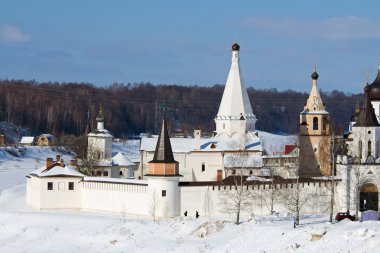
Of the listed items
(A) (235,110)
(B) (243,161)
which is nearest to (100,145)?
(A) (235,110)

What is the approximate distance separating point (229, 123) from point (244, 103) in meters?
1.50

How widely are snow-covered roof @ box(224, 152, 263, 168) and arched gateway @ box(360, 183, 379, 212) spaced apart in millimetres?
6803

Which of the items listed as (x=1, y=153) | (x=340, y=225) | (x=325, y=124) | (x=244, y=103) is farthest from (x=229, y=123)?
(x=1, y=153)

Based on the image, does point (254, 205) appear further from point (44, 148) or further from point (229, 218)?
point (44, 148)

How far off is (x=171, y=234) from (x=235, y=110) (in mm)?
16871

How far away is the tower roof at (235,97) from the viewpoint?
47.8 meters

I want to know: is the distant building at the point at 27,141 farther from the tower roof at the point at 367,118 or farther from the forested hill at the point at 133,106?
the tower roof at the point at 367,118

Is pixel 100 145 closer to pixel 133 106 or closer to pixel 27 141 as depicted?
pixel 27 141

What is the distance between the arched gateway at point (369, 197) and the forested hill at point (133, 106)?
3190cm

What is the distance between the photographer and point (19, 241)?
3441 centimetres

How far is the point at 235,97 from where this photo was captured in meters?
48.2

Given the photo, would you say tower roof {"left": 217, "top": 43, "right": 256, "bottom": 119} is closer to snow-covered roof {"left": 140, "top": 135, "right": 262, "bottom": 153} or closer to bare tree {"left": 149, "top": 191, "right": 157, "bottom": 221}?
snow-covered roof {"left": 140, "top": 135, "right": 262, "bottom": 153}

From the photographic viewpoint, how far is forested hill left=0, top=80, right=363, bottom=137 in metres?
98.9

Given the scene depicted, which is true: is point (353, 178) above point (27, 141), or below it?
below
